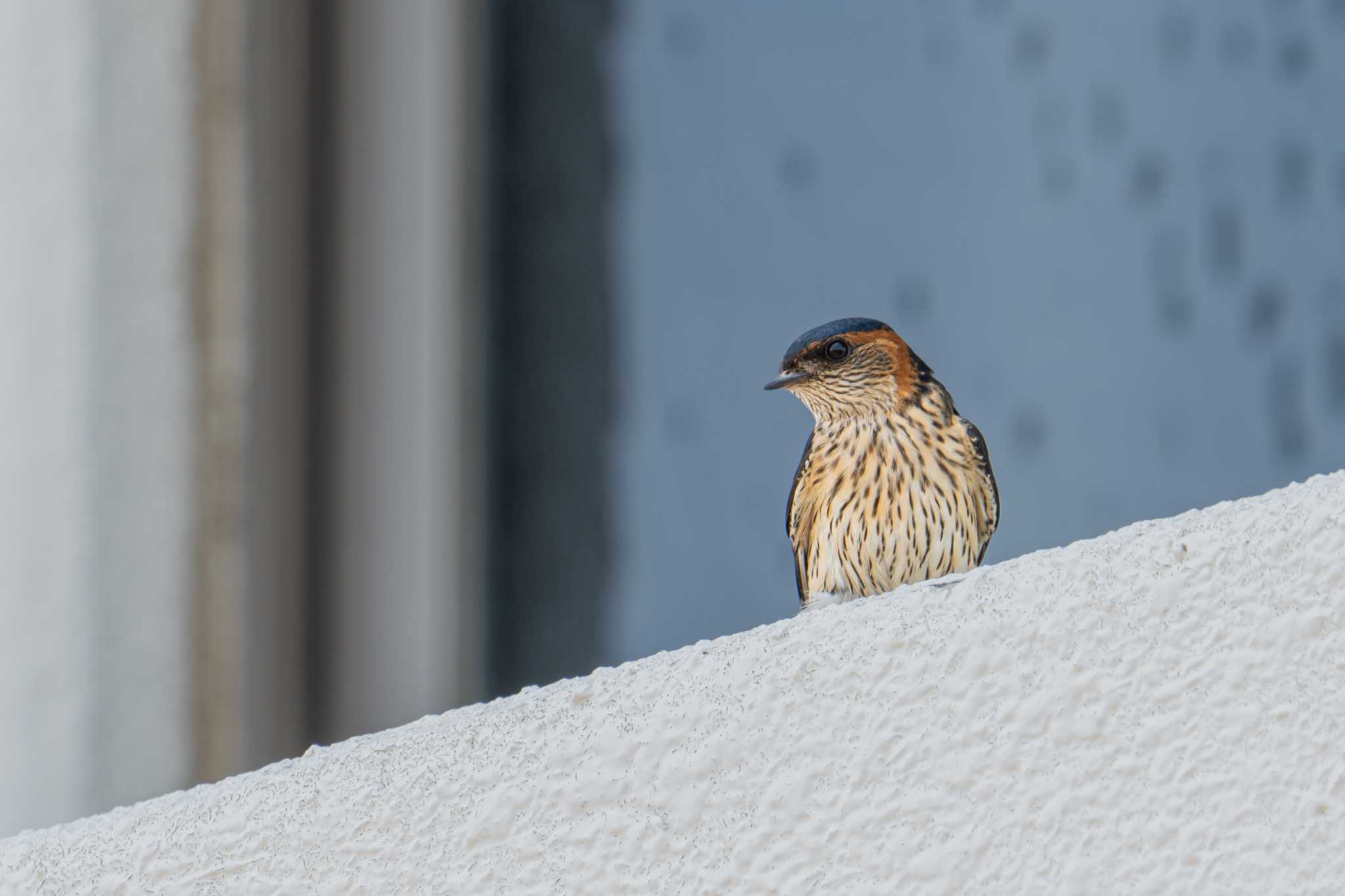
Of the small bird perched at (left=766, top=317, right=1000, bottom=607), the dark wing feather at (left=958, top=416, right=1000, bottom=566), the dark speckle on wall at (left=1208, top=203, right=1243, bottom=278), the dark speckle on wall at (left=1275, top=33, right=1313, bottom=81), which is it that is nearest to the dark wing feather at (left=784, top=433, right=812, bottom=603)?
the small bird perched at (left=766, top=317, right=1000, bottom=607)

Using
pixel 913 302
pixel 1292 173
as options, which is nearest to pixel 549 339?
pixel 913 302

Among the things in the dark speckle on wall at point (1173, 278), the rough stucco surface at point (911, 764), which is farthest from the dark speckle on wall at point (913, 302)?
the rough stucco surface at point (911, 764)

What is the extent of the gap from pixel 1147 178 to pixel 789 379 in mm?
906

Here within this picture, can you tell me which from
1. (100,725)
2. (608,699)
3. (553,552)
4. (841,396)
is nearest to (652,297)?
(553,552)

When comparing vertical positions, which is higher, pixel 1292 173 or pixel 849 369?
pixel 1292 173

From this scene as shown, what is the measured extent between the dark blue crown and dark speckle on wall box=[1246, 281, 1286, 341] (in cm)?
91

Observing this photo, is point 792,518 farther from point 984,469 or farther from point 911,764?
point 911,764

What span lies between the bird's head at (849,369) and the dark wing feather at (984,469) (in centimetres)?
6

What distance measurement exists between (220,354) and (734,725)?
1.33 metres

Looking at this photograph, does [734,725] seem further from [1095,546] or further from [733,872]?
[1095,546]

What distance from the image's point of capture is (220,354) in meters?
1.69

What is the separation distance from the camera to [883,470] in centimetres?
112

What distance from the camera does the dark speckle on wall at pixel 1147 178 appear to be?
1.77 metres

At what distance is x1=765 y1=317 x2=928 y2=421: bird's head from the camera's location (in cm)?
109
